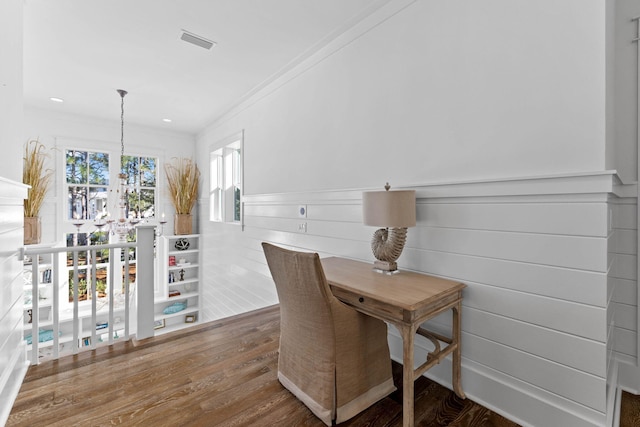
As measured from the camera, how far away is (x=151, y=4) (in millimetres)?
2197

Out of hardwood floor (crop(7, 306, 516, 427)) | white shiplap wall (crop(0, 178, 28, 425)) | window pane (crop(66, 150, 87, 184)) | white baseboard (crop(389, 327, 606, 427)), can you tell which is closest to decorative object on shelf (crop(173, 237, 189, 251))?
window pane (crop(66, 150, 87, 184))

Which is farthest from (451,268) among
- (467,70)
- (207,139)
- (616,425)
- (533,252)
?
(207,139)

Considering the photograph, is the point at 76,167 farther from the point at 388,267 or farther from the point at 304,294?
the point at 388,267

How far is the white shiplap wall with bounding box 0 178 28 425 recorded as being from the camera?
1.56m

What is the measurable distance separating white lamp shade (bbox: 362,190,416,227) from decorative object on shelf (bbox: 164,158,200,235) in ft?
14.3

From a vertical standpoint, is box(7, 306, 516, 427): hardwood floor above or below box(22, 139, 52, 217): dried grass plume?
below

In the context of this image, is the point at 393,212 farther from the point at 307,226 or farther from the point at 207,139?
the point at 207,139

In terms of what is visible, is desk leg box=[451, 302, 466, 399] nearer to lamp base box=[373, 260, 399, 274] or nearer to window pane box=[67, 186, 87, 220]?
lamp base box=[373, 260, 399, 274]

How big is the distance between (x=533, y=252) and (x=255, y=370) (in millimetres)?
1805

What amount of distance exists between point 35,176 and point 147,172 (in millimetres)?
1501

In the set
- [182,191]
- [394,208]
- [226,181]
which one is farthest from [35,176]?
[394,208]

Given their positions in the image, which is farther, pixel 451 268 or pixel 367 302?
pixel 451 268

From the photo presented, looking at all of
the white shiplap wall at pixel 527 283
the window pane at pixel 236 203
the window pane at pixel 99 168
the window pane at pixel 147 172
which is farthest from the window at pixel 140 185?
the white shiplap wall at pixel 527 283

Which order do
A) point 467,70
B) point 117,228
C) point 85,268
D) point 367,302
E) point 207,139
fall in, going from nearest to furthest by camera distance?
point 367,302 → point 467,70 → point 117,228 → point 85,268 → point 207,139
